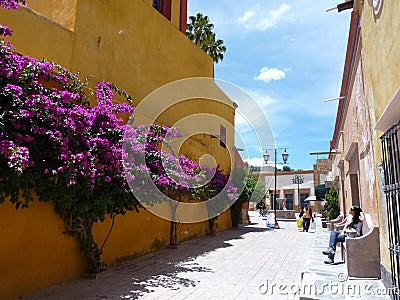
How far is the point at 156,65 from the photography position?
423 inches

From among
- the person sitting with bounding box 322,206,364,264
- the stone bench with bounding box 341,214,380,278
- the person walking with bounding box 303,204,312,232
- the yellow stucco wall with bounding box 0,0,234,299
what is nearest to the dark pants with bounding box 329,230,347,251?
the person sitting with bounding box 322,206,364,264

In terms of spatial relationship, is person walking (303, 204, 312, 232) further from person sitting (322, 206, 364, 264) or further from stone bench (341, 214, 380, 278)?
stone bench (341, 214, 380, 278)

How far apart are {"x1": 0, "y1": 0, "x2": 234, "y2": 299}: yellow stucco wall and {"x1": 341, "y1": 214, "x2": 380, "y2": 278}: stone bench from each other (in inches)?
212

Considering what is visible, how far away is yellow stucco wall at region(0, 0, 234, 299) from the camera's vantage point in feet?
19.0

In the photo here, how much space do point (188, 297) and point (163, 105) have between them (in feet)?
22.7

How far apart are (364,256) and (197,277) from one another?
11.1ft

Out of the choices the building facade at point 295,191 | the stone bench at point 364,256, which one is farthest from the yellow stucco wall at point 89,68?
the building facade at point 295,191

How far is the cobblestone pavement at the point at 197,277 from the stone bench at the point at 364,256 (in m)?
1.21

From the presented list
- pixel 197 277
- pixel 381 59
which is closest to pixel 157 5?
pixel 381 59

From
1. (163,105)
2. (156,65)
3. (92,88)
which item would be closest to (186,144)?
(163,105)

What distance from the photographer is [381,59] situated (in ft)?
16.3

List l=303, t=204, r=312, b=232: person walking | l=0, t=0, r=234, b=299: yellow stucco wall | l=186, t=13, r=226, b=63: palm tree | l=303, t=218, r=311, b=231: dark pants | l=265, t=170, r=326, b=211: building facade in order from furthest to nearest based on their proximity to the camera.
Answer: l=265, t=170, r=326, b=211: building facade
l=186, t=13, r=226, b=63: palm tree
l=303, t=218, r=311, b=231: dark pants
l=303, t=204, r=312, b=232: person walking
l=0, t=0, r=234, b=299: yellow stucco wall

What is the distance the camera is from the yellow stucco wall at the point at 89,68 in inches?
228

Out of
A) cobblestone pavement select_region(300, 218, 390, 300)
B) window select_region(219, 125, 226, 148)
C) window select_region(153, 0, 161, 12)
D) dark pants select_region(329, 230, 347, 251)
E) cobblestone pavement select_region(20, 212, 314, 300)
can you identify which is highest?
window select_region(153, 0, 161, 12)
